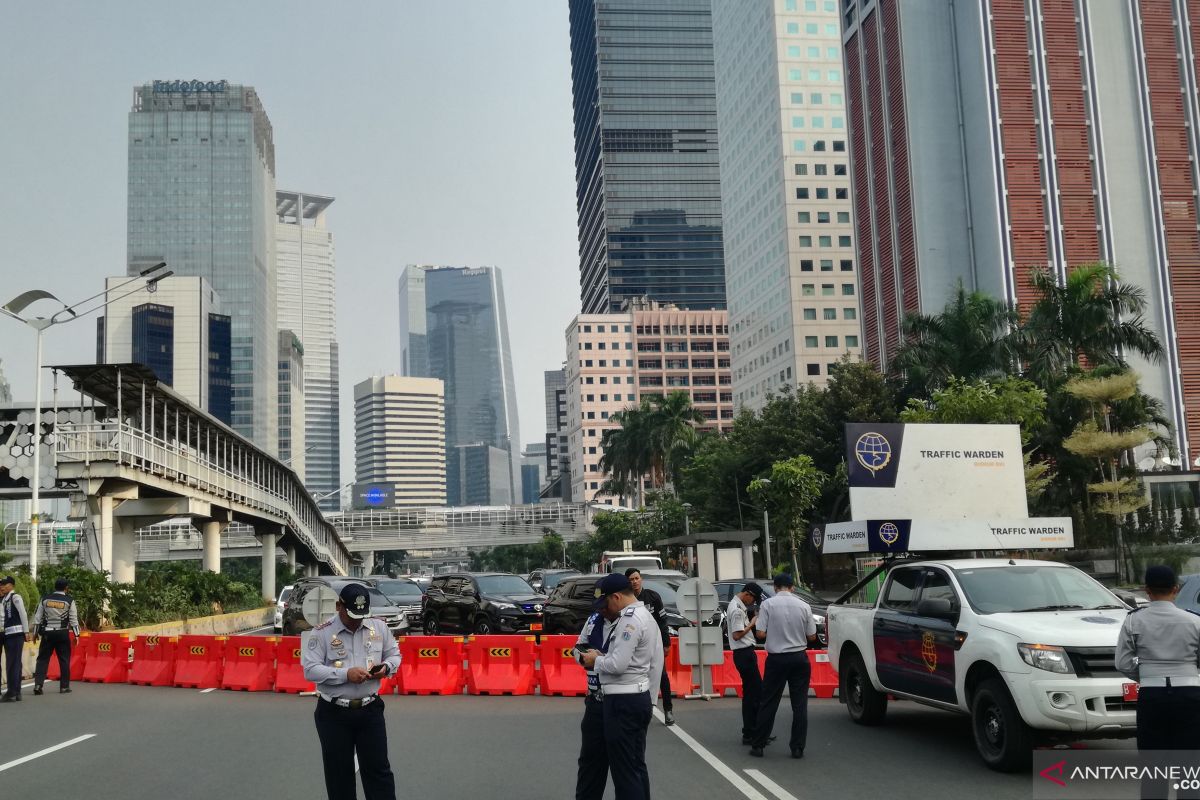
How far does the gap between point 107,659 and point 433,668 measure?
7284 millimetres

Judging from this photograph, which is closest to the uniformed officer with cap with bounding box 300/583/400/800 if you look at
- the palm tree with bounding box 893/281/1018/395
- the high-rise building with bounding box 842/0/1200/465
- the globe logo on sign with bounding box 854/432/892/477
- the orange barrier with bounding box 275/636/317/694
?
the orange barrier with bounding box 275/636/317/694

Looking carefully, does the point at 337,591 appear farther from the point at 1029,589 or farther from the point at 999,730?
the point at 999,730

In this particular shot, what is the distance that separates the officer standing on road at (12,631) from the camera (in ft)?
54.0

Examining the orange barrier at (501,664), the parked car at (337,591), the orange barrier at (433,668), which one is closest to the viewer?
the orange barrier at (501,664)

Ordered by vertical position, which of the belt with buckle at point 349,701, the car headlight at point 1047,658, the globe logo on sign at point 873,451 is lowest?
the car headlight at point 1047,658

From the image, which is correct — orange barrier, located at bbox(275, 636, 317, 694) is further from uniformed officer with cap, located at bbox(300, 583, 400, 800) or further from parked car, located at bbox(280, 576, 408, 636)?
uniformed officer with cap, located at bbox(300, 583, 400, 800)

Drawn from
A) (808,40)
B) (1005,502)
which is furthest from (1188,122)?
(1005,502)

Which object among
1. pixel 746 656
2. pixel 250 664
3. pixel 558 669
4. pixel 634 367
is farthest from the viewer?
pixel 634 367

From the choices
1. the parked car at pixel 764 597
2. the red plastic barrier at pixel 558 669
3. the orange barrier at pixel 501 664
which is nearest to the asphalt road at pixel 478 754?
the red plastic barrier at pixel 558 669

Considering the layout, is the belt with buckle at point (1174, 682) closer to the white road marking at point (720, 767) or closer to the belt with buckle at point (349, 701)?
the white road marking at point (720, 767)

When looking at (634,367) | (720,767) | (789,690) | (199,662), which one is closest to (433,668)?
(199,662)

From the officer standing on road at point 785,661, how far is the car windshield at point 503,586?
1533cm

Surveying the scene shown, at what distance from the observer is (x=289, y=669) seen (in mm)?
17562

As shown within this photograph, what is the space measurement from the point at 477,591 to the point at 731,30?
399ft
